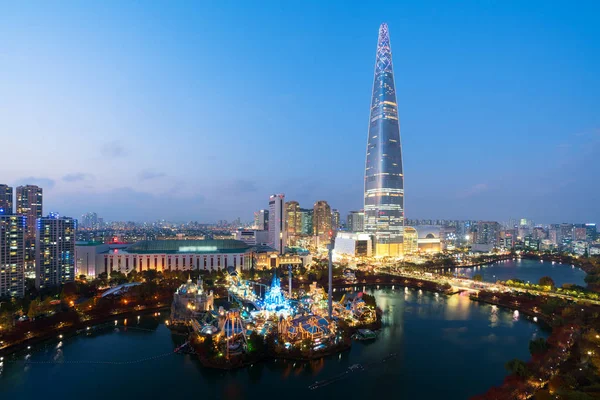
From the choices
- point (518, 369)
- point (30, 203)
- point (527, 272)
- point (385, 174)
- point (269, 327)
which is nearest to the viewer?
point (518, 369)

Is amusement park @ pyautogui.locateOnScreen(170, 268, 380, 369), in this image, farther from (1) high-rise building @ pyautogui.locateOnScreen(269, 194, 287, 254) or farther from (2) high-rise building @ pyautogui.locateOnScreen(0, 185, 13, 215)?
(2) high-rise building @ pyautogui.locateOnScreen(0, 185, 13, 215)

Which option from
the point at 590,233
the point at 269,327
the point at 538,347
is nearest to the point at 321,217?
the point at 590,233

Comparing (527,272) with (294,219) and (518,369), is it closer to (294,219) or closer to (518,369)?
(518,369)

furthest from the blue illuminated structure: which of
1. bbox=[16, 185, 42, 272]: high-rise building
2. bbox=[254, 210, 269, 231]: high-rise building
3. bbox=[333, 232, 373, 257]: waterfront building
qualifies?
bbox=[254, 210, 269, 231]: high-rise building

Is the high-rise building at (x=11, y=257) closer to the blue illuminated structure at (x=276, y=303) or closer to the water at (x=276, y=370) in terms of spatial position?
the water at (x=276, y=370)

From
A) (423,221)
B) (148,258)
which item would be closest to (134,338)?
(148,258)

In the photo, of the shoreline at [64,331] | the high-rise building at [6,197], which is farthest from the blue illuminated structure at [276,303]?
the high-rise building at [6,197]
